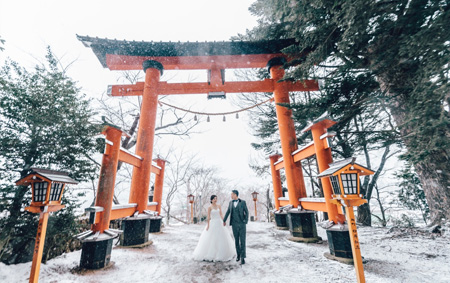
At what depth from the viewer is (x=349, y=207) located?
9.37ft

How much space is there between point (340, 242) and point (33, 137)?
661 centimetres

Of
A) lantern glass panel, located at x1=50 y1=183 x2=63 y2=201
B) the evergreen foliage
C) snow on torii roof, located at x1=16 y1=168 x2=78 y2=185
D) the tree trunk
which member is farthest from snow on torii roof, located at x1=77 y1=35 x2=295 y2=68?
the evergreen foliage

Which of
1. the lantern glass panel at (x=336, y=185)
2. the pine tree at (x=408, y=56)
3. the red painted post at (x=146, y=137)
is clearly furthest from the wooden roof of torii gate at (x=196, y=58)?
the lantern glass panel at (x=336, y=185)

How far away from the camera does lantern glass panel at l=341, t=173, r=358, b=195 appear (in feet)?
9.25

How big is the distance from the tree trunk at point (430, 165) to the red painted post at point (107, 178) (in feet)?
20.6

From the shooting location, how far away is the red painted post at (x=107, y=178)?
155 inches

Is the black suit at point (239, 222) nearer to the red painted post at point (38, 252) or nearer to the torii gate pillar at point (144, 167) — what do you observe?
the torii gate pillar at point (144, 167)

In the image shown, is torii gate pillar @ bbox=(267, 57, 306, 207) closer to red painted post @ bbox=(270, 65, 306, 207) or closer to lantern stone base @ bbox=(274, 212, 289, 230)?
red painted post @ bbox=(270, 65, 306, 207)

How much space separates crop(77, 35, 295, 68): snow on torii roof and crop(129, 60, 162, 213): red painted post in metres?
0.52

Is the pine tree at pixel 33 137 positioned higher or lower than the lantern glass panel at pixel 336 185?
higher

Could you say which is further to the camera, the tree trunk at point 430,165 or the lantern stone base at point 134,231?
the lantern stone base at point 134,231

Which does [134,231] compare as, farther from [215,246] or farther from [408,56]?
[408,56]

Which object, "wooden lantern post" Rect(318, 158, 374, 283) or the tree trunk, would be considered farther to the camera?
the tree trunk

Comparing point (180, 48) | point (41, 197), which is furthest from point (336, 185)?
point (180, 48)
